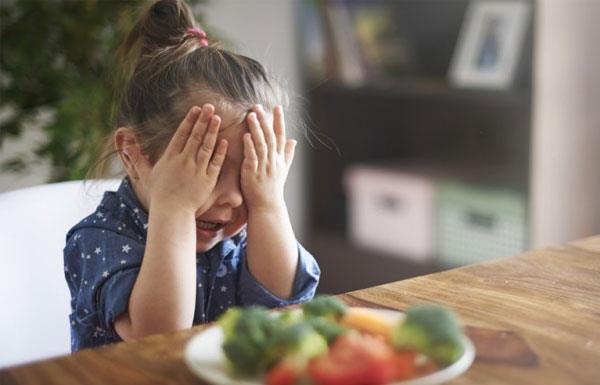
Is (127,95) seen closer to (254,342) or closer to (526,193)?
(254,342)

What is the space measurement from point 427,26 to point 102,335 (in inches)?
81.6

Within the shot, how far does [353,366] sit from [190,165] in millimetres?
411

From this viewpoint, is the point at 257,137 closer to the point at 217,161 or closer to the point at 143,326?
the point at 217,161

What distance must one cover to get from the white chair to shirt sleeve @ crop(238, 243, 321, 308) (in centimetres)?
24

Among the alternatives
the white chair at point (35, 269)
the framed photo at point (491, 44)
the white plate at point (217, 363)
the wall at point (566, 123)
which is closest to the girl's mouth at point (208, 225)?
the white chair at point (35, 269)

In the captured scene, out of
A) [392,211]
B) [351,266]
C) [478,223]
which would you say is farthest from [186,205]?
[351,266]

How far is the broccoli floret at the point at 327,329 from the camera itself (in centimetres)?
67

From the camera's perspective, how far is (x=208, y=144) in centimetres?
97

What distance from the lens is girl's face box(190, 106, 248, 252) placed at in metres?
1.03

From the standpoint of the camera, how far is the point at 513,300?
0.90 meters

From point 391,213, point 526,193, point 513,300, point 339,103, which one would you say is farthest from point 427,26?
point 513,300

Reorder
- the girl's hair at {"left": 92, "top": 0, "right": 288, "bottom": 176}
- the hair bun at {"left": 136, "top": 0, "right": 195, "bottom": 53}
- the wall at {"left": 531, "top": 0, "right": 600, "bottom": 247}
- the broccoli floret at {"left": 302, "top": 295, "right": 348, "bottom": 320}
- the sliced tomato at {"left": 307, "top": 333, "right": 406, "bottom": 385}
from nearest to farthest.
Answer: the sliced tomato at {"left": 307, "top": 333, "right": 406, "bottom": 385} → the broccoli floret at {"left": 302, "top": 295, "right": 348, "bottom": 320} → the girl's hair at {"left": 92, "top": 0, "right": 288, "bottom": 176} → the hair bun at {"left": 136, "top": 0, "right": 195, "bottom": 53} → the wall at {"left": 531, "top": 0, "right": 600, "bottom": 247}

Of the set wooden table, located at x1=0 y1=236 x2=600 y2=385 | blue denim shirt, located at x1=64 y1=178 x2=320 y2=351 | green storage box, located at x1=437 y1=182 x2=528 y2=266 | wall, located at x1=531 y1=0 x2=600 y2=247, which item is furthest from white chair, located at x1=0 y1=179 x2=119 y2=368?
green storage box, located at x1=437 y1=182 x2=528 y2=266

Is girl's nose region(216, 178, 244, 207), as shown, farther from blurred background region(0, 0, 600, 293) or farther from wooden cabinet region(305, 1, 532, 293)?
wooden cabinet region(305, 1, 532, 293)
